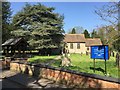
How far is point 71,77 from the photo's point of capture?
12500 millimetres

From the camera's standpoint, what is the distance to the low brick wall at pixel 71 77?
10.0 meters

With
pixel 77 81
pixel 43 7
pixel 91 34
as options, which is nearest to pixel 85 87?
pixel 77 81

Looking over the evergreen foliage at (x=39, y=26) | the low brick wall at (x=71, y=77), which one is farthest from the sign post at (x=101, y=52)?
the evergreen foliage at (x=39, y=26)

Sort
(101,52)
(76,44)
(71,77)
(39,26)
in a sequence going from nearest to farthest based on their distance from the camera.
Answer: (71,77) < (101,52) < (39,26) < (76,44)

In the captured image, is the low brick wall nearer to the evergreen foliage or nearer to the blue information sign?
the blue information sign

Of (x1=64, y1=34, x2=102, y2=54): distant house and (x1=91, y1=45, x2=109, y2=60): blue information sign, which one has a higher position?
(x1=64, y1=34, x2=102, y2=54): distant house

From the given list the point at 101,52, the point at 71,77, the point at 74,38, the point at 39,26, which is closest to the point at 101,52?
the point at 101,52

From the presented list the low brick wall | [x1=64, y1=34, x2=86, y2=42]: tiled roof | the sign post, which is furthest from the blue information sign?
[x1=64, y1=34, x2=86, y2=42]: tiled roof

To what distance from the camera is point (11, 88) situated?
12.8m

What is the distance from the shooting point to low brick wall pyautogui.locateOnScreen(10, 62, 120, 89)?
10047mm

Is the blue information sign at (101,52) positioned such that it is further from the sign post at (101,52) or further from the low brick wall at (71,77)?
the low brick wall at (71,77)

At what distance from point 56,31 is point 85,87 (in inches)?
1745

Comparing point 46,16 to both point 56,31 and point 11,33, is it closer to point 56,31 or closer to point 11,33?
point 56,31

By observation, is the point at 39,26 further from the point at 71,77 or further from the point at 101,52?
the point at 71,77
